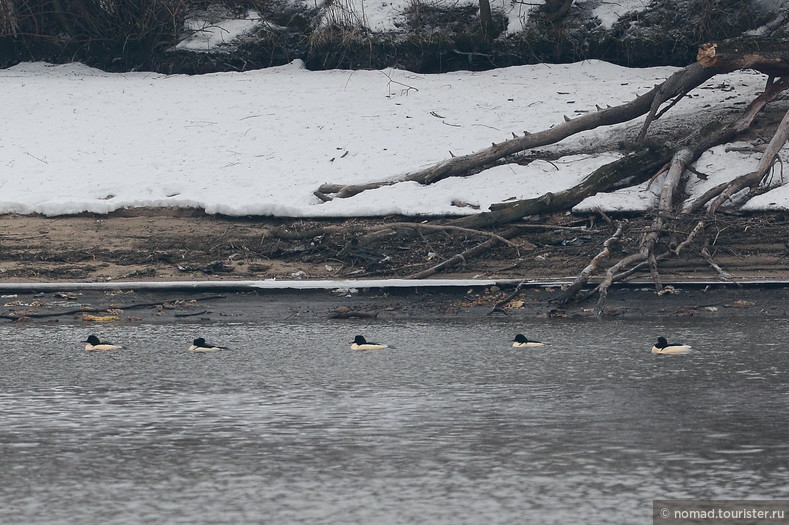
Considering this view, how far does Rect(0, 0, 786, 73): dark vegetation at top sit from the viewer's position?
73.2 ft

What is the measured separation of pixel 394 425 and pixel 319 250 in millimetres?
7724

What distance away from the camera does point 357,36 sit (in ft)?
75.8

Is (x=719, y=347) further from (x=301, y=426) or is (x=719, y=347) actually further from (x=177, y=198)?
(x=177, y=198)

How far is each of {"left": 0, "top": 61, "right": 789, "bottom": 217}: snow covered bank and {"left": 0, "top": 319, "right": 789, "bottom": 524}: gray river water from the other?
4.74 meters

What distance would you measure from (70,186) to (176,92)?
468 centimetres

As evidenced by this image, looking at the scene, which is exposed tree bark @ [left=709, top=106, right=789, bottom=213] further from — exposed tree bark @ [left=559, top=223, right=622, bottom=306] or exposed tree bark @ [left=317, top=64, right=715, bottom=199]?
exposed tree bark @ [left=317, top=64, right=715, bottom=199]

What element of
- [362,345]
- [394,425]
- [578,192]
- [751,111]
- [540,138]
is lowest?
[362,345]

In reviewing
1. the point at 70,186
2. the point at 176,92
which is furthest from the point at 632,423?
the point at 176,92

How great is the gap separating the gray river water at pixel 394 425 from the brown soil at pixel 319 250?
2.31 metres

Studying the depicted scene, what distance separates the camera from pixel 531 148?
1831cm

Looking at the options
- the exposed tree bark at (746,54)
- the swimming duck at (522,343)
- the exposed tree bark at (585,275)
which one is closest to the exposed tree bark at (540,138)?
the exposed tree bark at (746,54)

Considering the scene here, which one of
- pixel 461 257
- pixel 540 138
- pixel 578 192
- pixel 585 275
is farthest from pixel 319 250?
pixel 540 138

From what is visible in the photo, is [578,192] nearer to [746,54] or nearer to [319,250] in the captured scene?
[746,54]

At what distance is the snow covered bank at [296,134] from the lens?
1731cm
